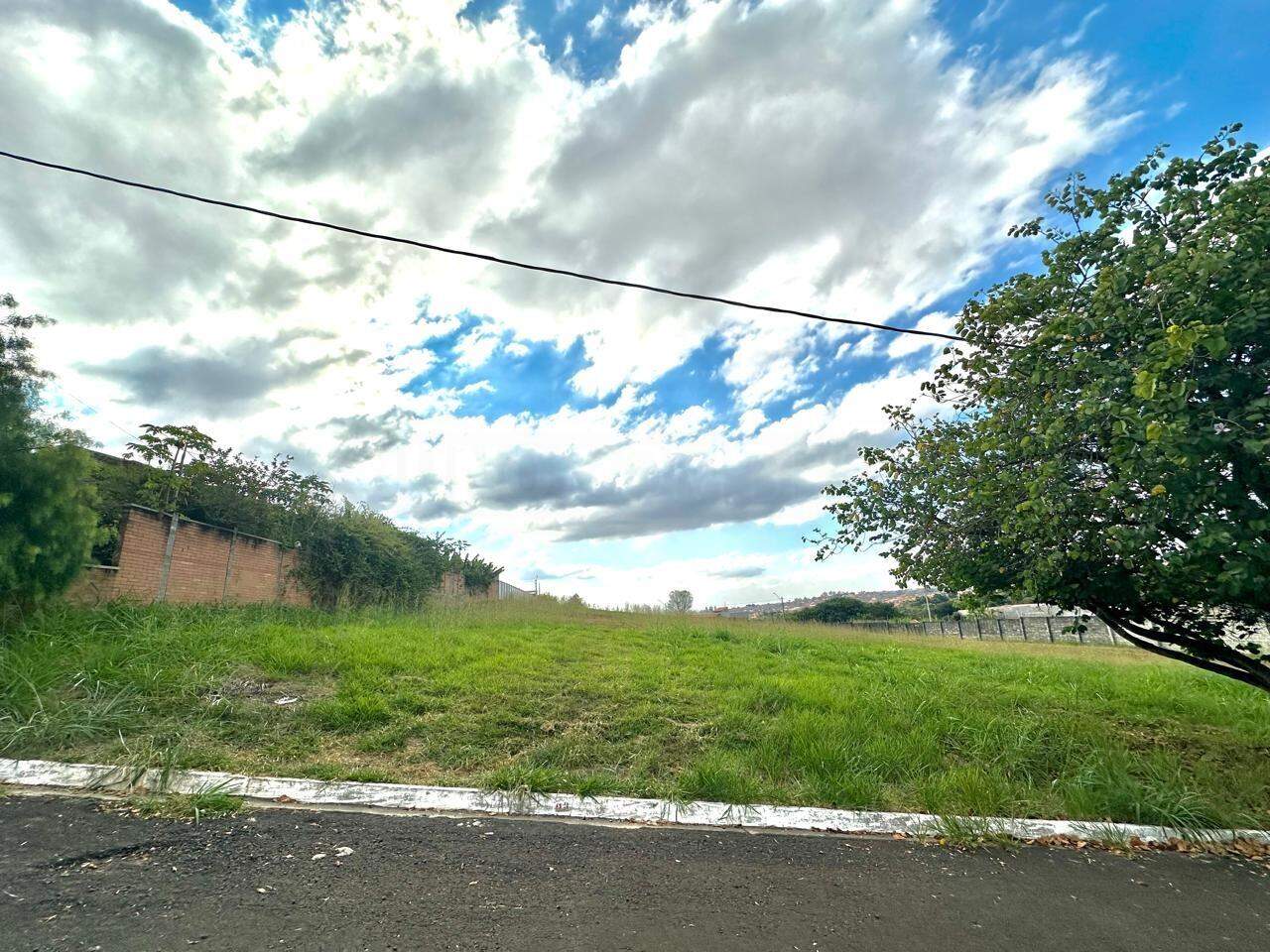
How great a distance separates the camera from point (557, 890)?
294cm

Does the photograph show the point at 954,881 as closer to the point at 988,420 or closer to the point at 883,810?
the point at 883,810

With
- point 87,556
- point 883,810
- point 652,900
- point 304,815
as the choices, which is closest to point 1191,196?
point 883,810

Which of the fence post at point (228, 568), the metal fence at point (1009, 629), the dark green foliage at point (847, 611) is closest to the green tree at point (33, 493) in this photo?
the fence post at point (228, 568)

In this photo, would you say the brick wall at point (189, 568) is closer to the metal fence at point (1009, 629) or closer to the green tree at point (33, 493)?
the green tree at point (33, 493)

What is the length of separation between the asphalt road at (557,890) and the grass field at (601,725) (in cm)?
66

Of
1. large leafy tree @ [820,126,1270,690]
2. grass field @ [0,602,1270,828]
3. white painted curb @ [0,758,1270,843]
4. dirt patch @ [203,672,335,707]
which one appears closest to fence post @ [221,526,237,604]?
grass field @ [0,602,1270,828]

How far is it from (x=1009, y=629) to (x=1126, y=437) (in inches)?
1351

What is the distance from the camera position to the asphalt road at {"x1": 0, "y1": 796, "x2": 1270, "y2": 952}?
8.36ft

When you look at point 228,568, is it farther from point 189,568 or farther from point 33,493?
point 33,493

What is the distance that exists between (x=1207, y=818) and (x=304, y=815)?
241 inches

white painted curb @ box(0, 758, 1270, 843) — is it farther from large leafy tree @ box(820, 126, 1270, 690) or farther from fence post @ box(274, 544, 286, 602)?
fence post @ box(274, 544, 286, 602)

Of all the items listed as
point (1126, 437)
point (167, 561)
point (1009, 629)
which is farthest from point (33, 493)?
point (1009, 629)

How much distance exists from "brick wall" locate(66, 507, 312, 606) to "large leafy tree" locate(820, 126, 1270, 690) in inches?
408

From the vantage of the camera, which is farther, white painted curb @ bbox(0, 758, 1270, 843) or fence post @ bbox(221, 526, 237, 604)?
fence post @ bbox(221, 526, 237, 604)
